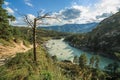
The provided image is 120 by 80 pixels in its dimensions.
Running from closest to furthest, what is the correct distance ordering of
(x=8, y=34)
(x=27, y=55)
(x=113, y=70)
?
(x=27, y=55)
(x=8, y=34)
(x=113, y=70)

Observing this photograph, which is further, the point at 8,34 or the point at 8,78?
the point at 8,34

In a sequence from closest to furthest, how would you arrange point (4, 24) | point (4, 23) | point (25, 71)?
1. point (25, 71)
2. point (4, 23)
3. point (4, 24)

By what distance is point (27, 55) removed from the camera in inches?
734

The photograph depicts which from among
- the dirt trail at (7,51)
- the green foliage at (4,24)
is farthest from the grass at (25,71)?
the green foliage at (4,24)

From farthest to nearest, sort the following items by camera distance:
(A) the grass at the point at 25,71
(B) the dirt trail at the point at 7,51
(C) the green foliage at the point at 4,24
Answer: (C) the green foliage at the point at 4,24, (B) the dirt trail at the point at 7,51, (A) the grass at the point at 25,71

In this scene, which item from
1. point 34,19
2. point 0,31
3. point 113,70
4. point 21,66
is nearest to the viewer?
point 21,66

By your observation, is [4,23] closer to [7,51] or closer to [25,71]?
[7,51]

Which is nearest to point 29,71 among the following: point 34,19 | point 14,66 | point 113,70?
point 14,66

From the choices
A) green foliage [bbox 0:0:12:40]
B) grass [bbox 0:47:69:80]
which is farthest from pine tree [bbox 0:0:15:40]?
grass [bbox 0:47:69:80]

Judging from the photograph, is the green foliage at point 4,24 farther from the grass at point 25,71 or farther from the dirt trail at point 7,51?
the grass at point 25,71

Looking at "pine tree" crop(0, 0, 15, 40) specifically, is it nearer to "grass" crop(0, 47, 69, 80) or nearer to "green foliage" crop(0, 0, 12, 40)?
"green foliage" crop(0, 0, 12, 40)

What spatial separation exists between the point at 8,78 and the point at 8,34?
85.2 ft

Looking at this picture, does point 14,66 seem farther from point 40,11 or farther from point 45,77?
point 40,11

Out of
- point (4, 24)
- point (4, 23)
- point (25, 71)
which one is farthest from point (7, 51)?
point (25, 71)
